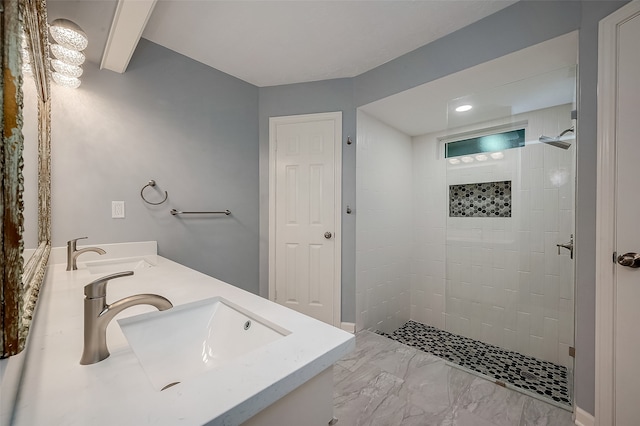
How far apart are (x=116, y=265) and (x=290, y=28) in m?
1.92

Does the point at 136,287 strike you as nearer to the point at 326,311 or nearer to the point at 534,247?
the point at 326,311

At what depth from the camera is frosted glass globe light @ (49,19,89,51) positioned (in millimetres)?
1213

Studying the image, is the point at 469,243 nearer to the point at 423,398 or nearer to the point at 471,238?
the point at 471,238

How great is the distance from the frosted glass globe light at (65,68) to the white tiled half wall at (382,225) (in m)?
1.96

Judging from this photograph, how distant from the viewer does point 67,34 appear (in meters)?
1.24

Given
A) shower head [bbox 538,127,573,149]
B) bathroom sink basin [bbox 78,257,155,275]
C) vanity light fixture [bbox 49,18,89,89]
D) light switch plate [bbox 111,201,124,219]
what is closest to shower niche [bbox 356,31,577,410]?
shower head [bbox 538,127,573,149]

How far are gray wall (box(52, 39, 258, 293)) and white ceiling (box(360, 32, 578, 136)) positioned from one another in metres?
1.33

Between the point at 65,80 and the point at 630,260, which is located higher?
the point at 65,80

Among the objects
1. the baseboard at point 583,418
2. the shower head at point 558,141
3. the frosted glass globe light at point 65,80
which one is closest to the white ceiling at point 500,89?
the shower head at point 558,141

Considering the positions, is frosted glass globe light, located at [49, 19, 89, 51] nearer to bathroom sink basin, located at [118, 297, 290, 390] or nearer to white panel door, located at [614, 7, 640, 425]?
bathroom sink basin, located at [118, 297, 290, 390]

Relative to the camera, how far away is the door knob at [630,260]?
3.69 ft

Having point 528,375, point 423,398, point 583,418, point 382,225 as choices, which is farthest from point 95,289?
point 528,375

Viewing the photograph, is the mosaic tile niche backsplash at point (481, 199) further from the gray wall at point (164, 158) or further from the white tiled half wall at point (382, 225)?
the gray wall at point (164, 158)

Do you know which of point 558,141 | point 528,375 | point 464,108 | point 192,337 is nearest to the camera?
point 192,337
